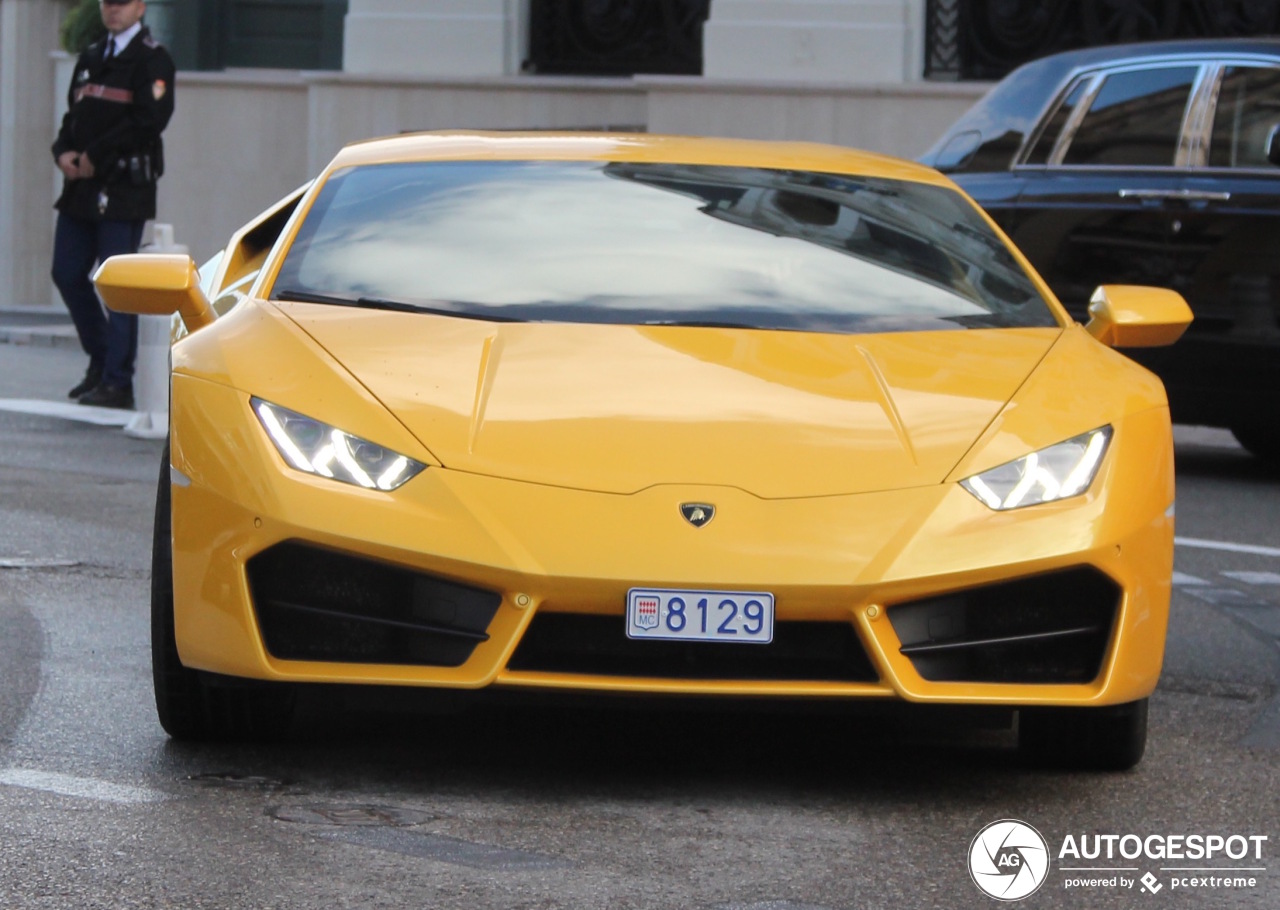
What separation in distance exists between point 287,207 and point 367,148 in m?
0.38

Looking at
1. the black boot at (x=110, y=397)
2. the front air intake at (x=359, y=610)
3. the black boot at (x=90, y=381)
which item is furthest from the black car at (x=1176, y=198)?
the front air intake at (x=359, y=610)

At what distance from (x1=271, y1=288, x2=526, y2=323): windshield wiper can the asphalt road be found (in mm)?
819

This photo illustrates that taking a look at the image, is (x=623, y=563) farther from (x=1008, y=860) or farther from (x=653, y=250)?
(x=653, y=250)

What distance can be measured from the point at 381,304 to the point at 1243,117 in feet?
17.5

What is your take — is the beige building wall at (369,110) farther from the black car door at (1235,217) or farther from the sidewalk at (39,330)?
the black car door at (1235,217)

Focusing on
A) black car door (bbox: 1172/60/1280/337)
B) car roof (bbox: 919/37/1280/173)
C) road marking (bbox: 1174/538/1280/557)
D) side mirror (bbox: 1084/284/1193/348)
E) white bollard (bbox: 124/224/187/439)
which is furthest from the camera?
white bollard (bbox: 124/224/187/439)

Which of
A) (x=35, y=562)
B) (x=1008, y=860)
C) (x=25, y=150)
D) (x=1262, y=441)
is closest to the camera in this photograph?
(x=1008, y=860)

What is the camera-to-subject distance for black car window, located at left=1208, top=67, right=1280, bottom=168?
30.5 feet

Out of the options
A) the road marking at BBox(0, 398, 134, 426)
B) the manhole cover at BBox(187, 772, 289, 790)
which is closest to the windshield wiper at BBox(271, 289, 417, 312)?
the manhole cover at BBox(187, 772, 289, 790)

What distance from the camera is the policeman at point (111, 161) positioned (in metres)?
11.6

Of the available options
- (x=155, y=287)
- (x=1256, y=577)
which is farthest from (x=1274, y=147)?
(x=155, y=287)

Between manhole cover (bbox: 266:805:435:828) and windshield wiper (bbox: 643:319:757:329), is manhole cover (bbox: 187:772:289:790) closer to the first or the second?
manhole cover (bbox: 266:805:435:828)

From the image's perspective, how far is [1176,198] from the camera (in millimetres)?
9344

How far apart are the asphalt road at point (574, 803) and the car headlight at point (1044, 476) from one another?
57cm
